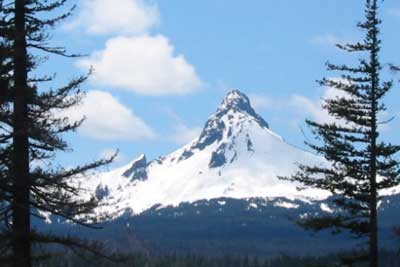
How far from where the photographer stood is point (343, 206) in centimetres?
3164

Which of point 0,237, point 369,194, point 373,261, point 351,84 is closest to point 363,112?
point 351,84

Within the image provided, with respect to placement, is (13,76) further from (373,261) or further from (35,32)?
(373,261)

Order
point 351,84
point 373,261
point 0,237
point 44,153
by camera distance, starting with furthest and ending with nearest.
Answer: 1. point 351,84
2. point 373,261
3. point 44,153
4. point 0,237

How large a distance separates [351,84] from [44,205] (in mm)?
16262

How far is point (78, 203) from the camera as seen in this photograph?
830 inches

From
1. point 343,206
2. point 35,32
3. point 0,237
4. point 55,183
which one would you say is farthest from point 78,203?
point 343,206

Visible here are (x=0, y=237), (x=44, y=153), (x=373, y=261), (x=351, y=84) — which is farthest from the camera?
(x=351, y=84)

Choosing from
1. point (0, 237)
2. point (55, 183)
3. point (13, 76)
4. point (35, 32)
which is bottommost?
point (0, 237)

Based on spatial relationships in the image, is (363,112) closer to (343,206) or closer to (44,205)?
(343,206)

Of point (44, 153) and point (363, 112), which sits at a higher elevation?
point (363, 112)

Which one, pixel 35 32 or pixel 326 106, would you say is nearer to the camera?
pixel 35 32

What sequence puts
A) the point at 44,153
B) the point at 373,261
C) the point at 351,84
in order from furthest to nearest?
the point at 351,84 < the point at 373,261 < the point at 44,153

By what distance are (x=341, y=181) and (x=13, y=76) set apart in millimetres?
15888

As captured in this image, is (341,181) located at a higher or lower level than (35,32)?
lower
